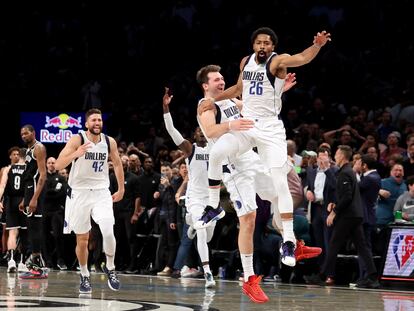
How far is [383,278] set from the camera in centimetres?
1606

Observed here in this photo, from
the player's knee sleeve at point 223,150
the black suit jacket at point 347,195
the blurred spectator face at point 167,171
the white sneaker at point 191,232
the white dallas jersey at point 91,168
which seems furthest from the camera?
the blurred spectator face at point 167,171

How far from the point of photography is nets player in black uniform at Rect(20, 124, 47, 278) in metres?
17.3

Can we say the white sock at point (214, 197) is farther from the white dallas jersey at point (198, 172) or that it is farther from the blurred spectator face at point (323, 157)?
the blurred spectator face at point (323, 157)

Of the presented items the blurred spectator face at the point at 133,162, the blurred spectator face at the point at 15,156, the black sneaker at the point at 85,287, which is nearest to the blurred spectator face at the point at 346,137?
the blurred spectator face at the point at 133,162

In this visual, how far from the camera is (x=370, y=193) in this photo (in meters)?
16.5

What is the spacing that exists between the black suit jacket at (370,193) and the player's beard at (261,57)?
5343 millimetres

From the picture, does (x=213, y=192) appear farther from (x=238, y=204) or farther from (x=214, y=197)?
(x=238, y=204)

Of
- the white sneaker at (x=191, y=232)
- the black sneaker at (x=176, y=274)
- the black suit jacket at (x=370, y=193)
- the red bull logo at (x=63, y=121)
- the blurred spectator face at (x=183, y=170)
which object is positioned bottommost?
the black sneaker at (x=176, y=274)

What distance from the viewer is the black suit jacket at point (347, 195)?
52.7ft

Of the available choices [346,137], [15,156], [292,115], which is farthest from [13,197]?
[346,137]

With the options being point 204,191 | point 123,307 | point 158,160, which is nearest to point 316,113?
point 158,160

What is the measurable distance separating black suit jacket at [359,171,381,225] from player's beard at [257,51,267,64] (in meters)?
5.34

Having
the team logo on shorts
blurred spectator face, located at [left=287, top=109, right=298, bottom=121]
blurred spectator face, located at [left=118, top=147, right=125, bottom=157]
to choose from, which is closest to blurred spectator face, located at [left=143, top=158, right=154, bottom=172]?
blurred spectator face, located at [left=118, top=147, right=125, bottom=157]

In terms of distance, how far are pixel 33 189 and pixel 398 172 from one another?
6.16m
